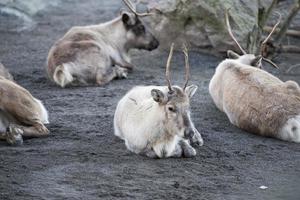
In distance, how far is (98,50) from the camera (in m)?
8.67

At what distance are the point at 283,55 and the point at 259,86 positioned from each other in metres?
3.54

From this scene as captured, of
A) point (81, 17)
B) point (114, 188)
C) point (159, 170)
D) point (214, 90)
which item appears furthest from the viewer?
point (81, 17)

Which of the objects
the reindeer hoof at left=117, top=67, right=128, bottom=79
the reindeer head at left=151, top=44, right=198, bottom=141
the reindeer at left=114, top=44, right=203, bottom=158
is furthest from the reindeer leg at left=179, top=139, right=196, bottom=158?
the reindeer hoof at left=117, top=67, right=128, bottom=79

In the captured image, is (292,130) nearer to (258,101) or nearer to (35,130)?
(258,101)

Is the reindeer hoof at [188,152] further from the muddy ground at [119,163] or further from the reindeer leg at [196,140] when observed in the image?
the reindeer leg at [196,140]

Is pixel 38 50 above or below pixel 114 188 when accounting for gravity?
below

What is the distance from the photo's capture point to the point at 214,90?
24.4ft

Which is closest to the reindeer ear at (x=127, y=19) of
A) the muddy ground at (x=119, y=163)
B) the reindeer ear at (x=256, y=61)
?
the muddy ground at (x=119, y=163)

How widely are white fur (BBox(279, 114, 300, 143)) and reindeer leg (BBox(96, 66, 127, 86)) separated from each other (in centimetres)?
275

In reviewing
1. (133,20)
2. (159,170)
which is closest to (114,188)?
(159,170)

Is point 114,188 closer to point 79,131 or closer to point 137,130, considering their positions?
point 137,130

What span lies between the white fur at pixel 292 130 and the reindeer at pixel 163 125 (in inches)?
26.9

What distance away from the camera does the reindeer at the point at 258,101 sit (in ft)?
20.4

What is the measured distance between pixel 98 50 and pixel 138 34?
2.97ft
